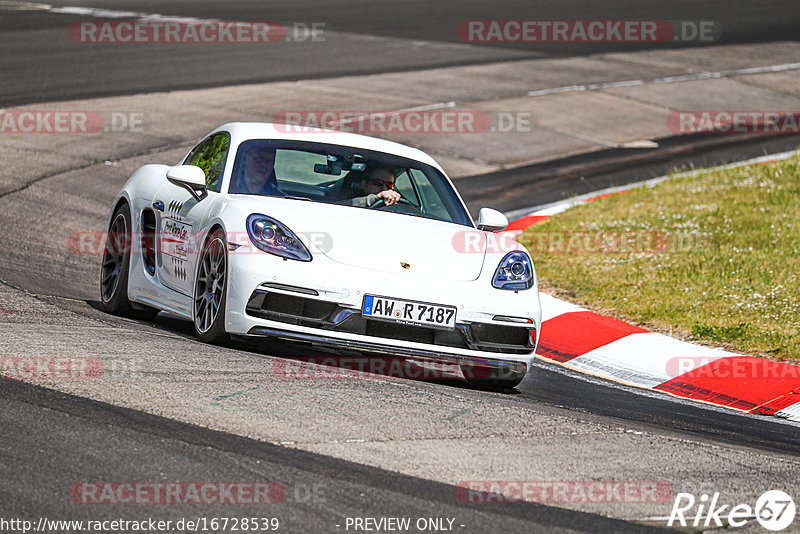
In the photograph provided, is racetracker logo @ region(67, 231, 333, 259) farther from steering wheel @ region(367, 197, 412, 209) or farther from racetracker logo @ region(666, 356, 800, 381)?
racetracker logo @ region(666, 356, 800, 381)

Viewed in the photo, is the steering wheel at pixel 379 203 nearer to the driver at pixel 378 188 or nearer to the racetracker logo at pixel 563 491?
the driver at pixel 378 188

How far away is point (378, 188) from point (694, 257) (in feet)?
14.1

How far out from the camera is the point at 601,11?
31203 mm

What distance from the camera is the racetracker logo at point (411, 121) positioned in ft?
57.2

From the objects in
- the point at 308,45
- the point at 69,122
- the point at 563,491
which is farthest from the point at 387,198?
the point at 308,45

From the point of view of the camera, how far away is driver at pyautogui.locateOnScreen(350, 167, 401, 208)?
309 inches

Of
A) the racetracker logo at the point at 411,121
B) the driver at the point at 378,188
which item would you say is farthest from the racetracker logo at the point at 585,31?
the driver at the point at 378,188

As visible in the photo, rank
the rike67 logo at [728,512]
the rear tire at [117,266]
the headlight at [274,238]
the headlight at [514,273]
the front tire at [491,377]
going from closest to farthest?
1. the rike67 logo at [728,512]
2. the headlight at [274,238]
3. the headlight at [514,273]
4. the front tire at [491,377]
5. the rear tire at [117,266]

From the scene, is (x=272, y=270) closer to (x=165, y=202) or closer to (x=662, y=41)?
(x=165, y=202)

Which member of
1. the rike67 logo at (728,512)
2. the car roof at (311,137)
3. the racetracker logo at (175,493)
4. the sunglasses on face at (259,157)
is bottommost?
the rike67 logo at (728,512)

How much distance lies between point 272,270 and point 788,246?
6319mm

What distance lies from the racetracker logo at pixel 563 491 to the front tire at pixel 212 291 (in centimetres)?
249

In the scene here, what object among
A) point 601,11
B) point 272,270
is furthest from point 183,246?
point 601,11

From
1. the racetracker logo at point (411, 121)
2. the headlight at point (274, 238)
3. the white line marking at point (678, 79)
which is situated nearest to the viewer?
the headlight at point (274, 238)
